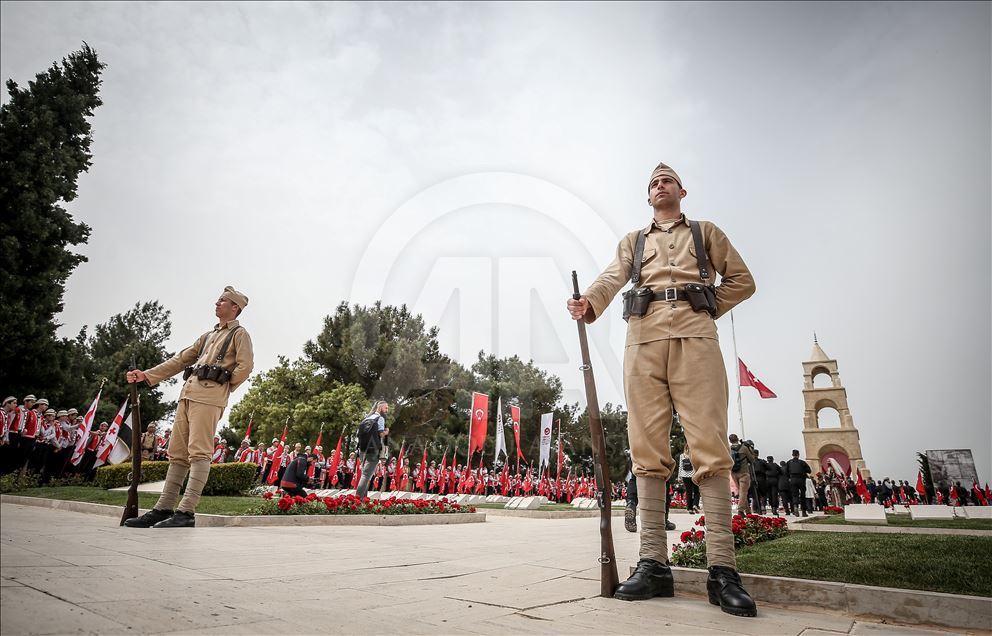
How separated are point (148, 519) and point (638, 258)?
5.04 metres

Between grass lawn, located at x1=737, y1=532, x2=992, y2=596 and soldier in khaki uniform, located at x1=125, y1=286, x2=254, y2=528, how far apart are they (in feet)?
16.4

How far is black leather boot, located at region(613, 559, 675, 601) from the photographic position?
107 inches

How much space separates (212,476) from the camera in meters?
12.2

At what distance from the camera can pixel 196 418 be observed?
520cm

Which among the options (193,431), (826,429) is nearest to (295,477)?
(193,431)

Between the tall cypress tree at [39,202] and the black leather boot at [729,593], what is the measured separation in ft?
10.00

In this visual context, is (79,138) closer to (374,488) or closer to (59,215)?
(59,215)

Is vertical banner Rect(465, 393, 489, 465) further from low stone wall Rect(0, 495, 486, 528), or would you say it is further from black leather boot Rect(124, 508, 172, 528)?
black leather boot Rect(124, 508, 172, 528)

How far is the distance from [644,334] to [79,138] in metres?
3.04

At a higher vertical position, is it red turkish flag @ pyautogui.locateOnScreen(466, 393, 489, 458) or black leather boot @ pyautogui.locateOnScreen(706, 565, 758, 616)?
red turkish flag @ pyautogui.locateOnScreen(466, 393, 489, 458)

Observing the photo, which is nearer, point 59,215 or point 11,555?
point 11,555

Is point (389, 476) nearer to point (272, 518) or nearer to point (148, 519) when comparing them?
point (272, 518)

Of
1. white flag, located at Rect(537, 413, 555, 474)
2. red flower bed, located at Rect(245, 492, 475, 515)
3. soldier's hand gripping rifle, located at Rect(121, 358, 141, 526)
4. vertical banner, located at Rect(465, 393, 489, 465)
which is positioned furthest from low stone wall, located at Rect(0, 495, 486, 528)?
white flag, located at Rect(537, 413, 555, 474)

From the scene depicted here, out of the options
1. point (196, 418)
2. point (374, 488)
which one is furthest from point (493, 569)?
point (374, 488)
